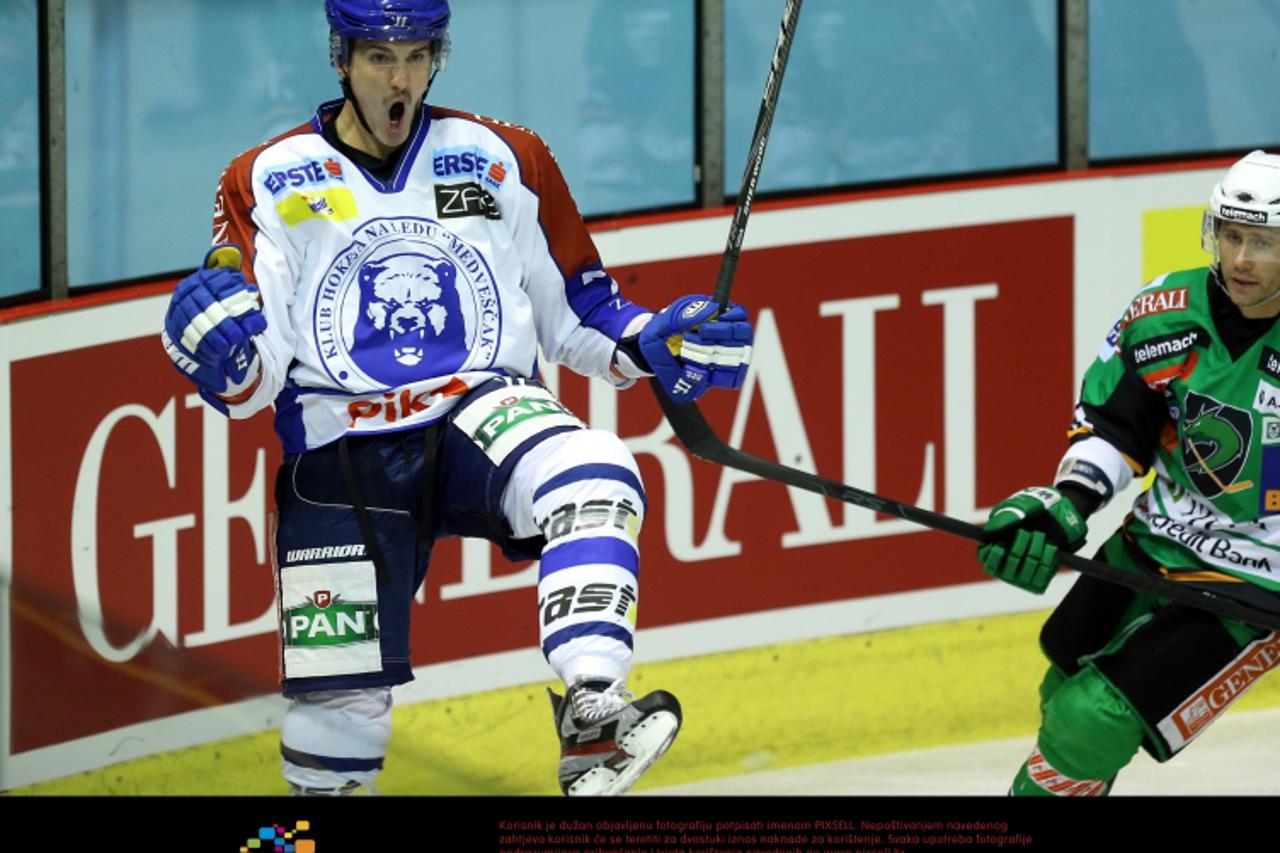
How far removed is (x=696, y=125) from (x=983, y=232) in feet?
2.19

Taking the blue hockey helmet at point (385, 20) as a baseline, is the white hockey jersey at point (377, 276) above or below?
below

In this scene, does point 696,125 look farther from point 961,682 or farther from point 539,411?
point 539,411

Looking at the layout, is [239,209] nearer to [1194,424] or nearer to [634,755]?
[634,755]

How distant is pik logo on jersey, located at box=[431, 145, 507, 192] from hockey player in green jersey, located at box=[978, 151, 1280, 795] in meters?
0.99

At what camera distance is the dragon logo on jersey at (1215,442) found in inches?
173

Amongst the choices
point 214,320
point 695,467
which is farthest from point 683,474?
point 214,320

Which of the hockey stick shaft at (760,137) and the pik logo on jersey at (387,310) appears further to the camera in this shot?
the hockey stick shaft at (760,137)

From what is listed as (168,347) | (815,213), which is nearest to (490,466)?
(168,347)

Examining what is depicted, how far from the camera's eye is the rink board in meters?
5.07

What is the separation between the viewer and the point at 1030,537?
434 cm

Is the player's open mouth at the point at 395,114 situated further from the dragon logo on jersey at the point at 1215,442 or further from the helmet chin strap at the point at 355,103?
the dragon logo on jersey at the point at 1215,442

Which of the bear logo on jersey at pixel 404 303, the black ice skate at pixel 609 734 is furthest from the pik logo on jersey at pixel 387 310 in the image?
the black ice skate at pixel 609 734

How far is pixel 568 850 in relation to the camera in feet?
12.1

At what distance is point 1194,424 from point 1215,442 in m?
0.04
